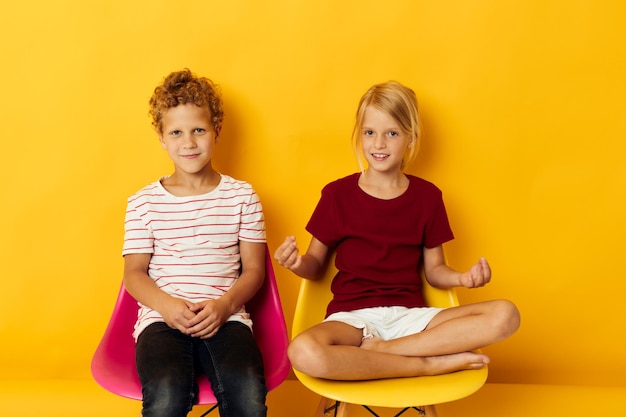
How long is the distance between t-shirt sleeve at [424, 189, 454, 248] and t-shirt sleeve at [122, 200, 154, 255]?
2.68ft

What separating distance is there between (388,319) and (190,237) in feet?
2.03

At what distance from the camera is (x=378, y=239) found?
222 centimetres

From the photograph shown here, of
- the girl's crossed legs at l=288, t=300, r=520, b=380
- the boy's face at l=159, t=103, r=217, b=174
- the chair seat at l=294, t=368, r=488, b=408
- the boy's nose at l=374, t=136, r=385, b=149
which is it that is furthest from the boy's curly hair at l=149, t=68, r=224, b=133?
the chair seat at l=294, t=368, r=488, b=408

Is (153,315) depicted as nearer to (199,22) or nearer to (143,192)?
(143,192)

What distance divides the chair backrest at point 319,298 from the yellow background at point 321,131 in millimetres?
336

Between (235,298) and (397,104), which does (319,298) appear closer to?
(235,298)

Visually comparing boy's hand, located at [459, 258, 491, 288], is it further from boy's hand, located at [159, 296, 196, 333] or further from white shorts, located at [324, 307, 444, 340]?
boy's hand, located at [159, 296, 196, 333]

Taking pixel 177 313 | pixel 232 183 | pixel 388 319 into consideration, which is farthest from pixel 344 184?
pixel 177 313

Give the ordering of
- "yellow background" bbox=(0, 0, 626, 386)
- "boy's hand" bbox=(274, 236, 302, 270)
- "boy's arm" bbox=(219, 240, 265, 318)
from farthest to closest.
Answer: "yellow background" bbox=(0, 0, 626, 386)
"boy's arm" bbox=(219, 240, 265, 318)
"boy's hand" bbox=(274, 236, 302, 270)

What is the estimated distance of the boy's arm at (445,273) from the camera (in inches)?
78.0

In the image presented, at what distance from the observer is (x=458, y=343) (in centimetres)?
191

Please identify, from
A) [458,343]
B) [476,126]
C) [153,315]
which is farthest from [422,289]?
[153,315]

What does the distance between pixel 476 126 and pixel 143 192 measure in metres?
1.09

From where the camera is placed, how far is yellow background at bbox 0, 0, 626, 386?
242 cm
